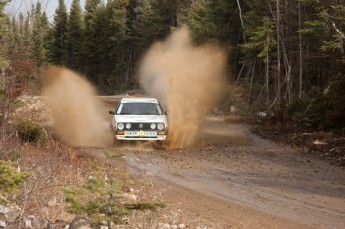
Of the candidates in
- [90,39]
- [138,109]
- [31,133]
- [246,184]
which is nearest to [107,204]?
[246,184]

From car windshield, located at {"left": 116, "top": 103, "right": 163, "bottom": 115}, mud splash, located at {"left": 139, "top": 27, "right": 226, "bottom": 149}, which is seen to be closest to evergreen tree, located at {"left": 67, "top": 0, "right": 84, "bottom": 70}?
mud splash, located at {"left": 139, "top": 27, "right": 226, "bottom": 149}

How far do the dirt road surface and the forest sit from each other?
4136mm

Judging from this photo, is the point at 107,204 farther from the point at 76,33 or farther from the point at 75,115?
the point at 76,33

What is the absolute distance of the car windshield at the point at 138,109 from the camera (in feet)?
56.0

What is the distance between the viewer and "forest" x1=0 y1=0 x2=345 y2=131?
463 inches

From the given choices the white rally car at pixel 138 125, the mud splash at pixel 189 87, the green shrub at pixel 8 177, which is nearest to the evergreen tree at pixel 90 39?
the mud splash at pixel 189 87

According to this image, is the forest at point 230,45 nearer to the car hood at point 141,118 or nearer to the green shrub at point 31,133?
the green shrub at point 31,133

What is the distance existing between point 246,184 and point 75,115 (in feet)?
43.9

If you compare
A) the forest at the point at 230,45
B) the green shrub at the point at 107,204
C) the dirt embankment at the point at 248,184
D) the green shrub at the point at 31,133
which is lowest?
the dirt embankment at the point at 248,184

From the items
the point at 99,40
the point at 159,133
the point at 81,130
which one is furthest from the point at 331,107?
the point at 99,40

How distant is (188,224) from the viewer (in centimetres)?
749

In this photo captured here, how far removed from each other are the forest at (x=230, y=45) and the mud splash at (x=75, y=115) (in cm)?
264

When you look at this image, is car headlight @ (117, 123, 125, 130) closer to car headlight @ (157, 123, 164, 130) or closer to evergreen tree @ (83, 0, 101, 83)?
car headlight @ (157, 123, 164, 130)

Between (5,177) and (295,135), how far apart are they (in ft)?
54.8
